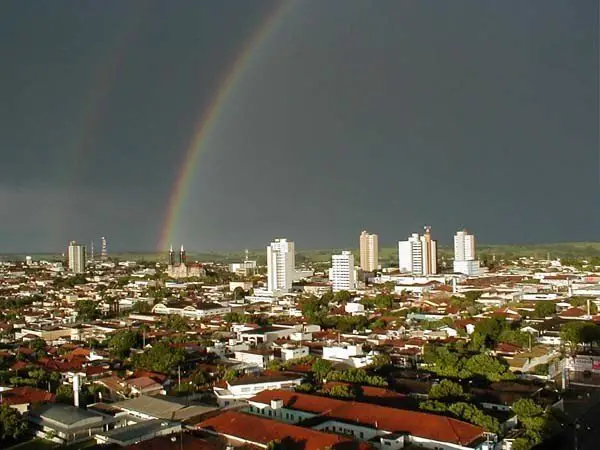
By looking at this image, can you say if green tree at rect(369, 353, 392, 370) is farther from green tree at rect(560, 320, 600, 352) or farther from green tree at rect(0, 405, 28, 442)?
green tree at rect(0, 405, 28, 442)

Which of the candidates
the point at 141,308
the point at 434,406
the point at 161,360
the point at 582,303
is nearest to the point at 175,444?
the point at 434,406

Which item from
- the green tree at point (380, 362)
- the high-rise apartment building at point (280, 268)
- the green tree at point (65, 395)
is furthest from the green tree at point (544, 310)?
the high-rise apartment building at point (280, 268)

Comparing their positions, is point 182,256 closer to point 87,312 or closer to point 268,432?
point 87,312

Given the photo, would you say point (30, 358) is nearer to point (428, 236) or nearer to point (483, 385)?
point (483, 385)

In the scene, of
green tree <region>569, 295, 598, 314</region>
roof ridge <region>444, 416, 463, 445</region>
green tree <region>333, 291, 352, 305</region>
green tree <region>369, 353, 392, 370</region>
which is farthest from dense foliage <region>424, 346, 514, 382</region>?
green tree <region>333, 291, 352, 305</region>

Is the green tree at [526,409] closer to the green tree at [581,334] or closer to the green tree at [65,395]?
the green tree at [581,334]

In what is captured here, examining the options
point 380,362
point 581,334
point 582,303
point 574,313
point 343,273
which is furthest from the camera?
point 343,273
